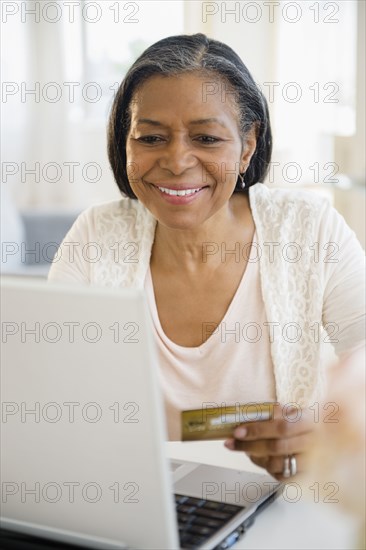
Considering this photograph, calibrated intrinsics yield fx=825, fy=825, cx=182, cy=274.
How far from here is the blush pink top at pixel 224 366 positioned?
1.58 metres

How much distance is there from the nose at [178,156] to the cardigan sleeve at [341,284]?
307 millimetres

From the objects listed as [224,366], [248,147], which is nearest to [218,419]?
[224,366]

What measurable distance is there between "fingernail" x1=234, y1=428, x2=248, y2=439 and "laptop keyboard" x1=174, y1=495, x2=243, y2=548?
0.33ft

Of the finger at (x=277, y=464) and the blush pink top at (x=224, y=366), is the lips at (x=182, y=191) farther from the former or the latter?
the finger at (x=277, y=464)

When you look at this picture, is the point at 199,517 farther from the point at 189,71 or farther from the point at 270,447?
the point at 189,71

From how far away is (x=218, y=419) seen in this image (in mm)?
974

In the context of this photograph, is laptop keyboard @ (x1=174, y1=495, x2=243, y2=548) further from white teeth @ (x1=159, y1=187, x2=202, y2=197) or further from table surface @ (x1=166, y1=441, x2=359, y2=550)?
white teeth @ (x1=159, y1=187, x2=202, y2=197)

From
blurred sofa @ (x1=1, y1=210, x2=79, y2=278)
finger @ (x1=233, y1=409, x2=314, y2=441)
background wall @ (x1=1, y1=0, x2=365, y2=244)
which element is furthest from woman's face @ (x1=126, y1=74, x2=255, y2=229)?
background wall @ (x1=1, y1=0, x2=365, y2=244)

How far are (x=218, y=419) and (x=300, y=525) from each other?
0.53 ft

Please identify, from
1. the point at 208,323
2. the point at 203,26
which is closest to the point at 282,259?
the point at 208,323

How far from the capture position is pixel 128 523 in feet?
2.62

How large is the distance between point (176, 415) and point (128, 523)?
752mm

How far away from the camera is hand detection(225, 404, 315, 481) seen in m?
1.10

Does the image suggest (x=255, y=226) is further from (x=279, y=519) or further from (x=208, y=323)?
(x=279, y=519)
